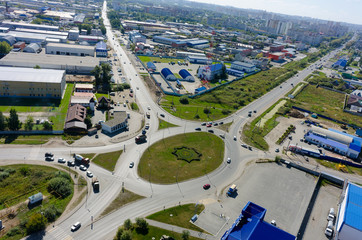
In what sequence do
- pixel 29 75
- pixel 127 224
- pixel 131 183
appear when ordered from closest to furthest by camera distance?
pixel 127 224 → pixel 131 183 → pixel 29 75

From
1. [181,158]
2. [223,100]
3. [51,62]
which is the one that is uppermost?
[51,62]

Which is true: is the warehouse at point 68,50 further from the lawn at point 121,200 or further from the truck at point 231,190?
the truck at point 231,190

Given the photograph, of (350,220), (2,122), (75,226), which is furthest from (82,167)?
(350,220)

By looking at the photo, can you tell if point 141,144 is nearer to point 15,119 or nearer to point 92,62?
point 15,119

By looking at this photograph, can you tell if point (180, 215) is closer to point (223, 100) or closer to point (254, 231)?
point (254, 231)

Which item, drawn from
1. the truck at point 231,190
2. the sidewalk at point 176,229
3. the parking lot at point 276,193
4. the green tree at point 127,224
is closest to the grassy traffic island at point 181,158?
the truck at point 231,190

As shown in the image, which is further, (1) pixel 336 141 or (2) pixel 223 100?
(2) pixel 223 100
